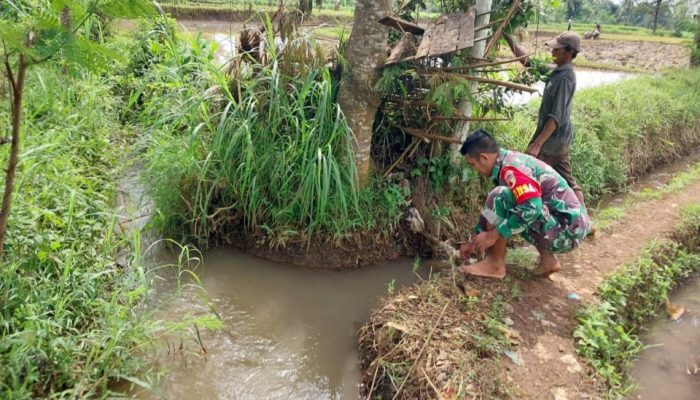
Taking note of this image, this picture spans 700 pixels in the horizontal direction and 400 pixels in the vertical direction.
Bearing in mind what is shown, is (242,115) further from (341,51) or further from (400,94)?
(400,94)

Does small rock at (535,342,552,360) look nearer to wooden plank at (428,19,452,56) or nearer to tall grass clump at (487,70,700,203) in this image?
wooden plank at (428,19,452,56)

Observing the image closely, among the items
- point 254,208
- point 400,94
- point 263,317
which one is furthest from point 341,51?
point 263,317

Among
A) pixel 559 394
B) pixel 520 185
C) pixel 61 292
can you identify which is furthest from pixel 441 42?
pixel 61 292

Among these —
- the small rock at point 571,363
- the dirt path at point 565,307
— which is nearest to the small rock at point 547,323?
the dirt path at point 565,307

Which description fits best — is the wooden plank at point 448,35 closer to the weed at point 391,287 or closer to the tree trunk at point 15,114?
the weed at point 391,287

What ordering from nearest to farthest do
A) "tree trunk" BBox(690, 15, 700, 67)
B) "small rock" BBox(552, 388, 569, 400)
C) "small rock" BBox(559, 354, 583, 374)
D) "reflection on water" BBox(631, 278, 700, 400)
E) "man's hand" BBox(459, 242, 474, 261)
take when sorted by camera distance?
"small rock" BBox(552, 388, 569, 400) → "small rock" BBox(559, 354, 583, 374) → "reflection on water" BBox(631, 278, 700, 400) → "man's hand" BBox(459, 242, 474, 261) → "tree trunk" BBox(690, 15, 700, 67)

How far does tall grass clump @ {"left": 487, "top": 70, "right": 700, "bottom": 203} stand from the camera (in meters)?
5.71

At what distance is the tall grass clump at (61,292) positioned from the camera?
2.26 meters

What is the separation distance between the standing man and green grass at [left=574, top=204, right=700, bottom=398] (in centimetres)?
76

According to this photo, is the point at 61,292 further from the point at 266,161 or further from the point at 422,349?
the point at 422,349

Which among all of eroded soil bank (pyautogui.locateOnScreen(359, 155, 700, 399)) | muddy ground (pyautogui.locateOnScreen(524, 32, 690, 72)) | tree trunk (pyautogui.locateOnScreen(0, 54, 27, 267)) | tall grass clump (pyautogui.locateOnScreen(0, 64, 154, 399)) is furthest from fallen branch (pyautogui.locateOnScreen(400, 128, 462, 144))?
muddy ground (pyautogui.locateOnScreen(524, 32, 690, 72))

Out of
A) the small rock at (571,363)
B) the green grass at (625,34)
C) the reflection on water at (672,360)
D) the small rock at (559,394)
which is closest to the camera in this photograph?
the small rock at (559,394)

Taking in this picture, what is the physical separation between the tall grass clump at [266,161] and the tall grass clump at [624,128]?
6.16 ft

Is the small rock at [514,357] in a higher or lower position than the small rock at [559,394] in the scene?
higher
